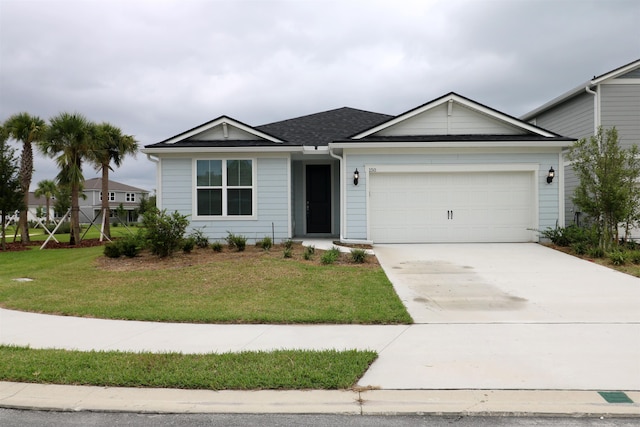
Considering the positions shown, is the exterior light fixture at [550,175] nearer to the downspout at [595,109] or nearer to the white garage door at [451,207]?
the white garage door at [451,207]

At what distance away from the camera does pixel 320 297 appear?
283 inches

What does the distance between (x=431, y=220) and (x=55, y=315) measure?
33.9 ft

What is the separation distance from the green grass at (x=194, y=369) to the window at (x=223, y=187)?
934cm

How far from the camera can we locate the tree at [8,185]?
16703 mm

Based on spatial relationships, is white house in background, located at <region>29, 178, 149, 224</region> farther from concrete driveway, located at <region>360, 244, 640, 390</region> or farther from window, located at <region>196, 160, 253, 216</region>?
concrete driveway, located at <region>360, 244, 640, 390</region>

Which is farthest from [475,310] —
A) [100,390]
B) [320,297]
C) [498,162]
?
[498,162]

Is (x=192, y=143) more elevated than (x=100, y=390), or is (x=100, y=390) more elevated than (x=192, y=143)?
(x=192, y=143)

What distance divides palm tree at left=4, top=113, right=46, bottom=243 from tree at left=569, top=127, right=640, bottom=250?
20.6m

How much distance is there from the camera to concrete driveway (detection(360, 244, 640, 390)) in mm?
4043

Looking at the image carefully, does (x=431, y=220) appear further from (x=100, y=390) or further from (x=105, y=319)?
(x=100, y=390)

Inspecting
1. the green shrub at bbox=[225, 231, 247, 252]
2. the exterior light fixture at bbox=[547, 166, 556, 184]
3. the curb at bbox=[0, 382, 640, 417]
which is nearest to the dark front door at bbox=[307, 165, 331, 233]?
the green shrub at bbox=[225, 231, 247, 252]

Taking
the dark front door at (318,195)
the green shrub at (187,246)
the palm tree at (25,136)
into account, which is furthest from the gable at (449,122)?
the palm tree at (25,136)

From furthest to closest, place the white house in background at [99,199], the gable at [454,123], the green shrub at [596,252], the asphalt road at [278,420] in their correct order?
1. the white house in background at [99,199]
2. the gable at [454,123]
3. the green shrub at [596,252]
4. the asphalt road at [278,420]

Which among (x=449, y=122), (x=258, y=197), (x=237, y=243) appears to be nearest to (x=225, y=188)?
(x=258, y=197)
